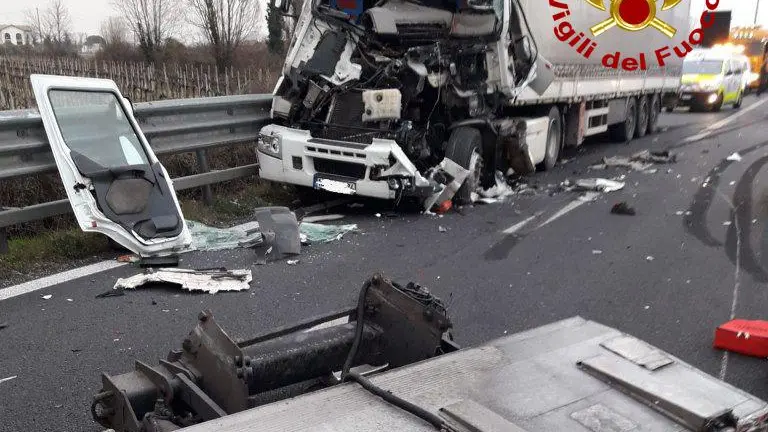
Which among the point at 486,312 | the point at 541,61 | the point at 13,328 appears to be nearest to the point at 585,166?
the point at 541,61

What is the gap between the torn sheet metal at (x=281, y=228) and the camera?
588cm

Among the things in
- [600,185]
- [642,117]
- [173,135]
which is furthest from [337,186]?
[642,117]

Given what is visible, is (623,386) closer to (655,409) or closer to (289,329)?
(655,409)

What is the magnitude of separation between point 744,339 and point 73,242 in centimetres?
503

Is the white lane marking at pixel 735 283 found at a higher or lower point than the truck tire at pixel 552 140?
lower

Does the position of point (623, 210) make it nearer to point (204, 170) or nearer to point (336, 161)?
point (336, 161)

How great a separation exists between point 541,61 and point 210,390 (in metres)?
8.26

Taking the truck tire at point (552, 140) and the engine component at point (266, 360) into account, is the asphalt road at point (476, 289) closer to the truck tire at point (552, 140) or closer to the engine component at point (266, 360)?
the engine component at point (266, 360)

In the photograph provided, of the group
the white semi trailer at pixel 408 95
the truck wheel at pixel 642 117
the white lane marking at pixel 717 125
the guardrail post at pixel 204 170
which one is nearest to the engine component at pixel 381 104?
the white semi trailer at pixel 408 95

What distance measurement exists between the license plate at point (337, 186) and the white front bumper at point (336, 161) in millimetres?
54

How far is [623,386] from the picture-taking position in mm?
2084

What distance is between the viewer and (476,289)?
16.8 ft

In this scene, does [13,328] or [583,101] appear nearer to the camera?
[13,328]

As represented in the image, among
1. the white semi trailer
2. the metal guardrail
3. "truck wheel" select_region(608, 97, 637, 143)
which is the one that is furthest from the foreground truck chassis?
"truck wheel" select_region(608, 97, 637, 143)
